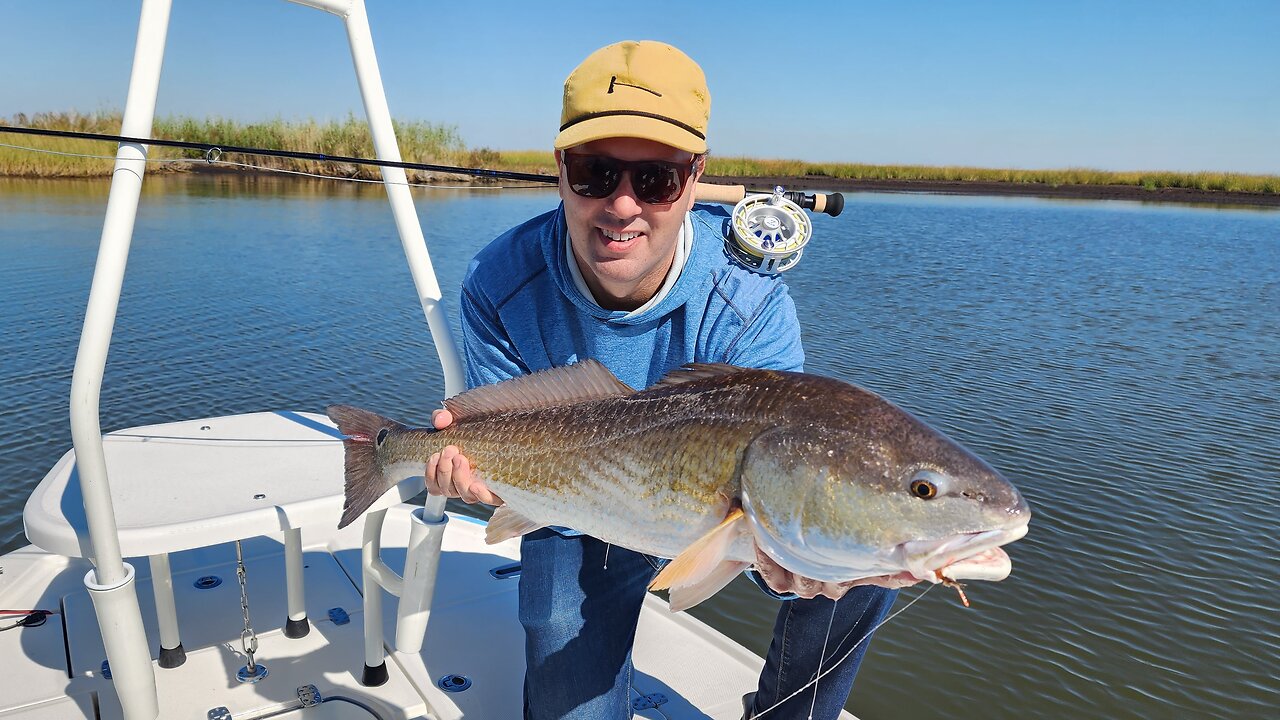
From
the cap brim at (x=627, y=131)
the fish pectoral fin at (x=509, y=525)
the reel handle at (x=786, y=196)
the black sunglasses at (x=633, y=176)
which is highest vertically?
the cap brim at (x=627, y=131)

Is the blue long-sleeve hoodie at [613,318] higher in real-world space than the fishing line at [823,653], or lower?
higher

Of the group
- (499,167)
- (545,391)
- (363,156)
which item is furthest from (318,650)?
(499,167)

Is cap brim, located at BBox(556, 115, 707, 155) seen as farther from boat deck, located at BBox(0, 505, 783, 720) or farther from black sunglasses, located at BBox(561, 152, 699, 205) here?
boat deck, located at BBox(0, 505, 783, 720)

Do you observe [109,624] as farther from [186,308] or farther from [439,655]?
[186,308]

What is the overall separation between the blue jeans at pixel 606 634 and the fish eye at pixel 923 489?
1136 mm

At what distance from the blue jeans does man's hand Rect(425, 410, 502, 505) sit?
547 mm

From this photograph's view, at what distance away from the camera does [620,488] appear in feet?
7.71

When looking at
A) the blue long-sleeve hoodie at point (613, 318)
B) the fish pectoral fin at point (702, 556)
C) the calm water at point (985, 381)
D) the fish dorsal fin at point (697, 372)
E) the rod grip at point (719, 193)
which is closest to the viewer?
the fish pectoral fin at point (702, 556)

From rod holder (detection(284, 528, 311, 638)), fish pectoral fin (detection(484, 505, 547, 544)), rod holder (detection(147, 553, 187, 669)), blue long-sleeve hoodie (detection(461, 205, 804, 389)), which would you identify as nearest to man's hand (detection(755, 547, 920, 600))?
fish pectoral fin (detection(484, 505, 547, 544))

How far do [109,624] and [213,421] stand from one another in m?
1.32

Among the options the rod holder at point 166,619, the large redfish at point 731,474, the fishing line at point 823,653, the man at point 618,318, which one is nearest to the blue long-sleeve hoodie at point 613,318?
the man at point 618,318

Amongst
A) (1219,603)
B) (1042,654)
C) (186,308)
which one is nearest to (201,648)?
(1042,654)

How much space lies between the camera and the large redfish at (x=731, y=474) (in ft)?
6.26

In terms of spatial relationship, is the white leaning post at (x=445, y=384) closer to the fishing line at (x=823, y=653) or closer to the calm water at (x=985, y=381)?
the fishing line at (x=823, y=653)
